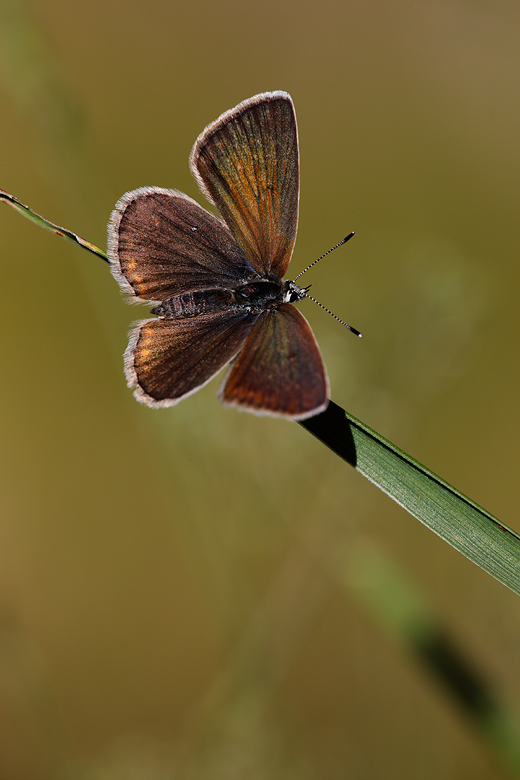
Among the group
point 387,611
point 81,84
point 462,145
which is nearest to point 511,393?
point 462,145

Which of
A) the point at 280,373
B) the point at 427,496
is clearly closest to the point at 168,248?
the point at 280,373

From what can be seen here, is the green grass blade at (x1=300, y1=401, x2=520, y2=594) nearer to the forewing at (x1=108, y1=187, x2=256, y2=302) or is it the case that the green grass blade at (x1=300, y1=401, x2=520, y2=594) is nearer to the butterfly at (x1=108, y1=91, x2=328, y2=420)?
the butterfly at (x1=108, y1=91, x2=328, y2=420)

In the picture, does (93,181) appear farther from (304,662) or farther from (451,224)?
(451,224)

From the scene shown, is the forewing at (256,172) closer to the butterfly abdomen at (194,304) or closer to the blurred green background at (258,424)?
the butterfly abdomen at (194,304)

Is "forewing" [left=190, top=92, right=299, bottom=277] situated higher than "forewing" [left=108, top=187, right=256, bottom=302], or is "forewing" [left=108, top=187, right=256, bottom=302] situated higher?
"forewing" [left=190, top=92, right=299, bottom=277]

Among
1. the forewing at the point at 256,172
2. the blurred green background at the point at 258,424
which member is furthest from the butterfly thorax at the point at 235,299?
the blurred green background at the point at 258,424

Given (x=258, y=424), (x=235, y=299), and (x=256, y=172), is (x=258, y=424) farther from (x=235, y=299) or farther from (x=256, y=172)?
(x=256, y=172)

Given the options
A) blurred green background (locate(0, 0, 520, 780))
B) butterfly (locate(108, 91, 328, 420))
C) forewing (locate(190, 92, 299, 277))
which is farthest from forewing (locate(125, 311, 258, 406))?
blurred green background (locate(0, 0, 520, 780))
